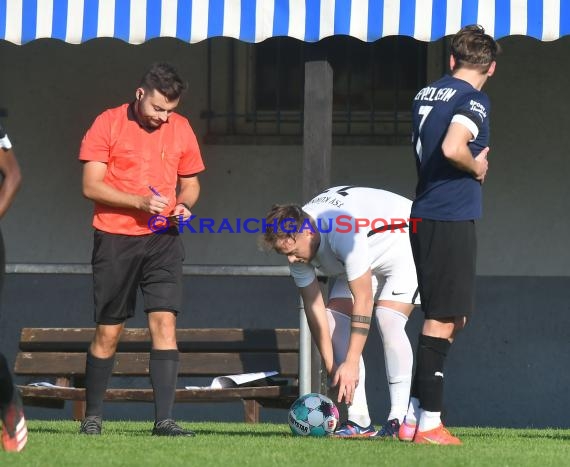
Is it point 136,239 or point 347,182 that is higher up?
point 136,239

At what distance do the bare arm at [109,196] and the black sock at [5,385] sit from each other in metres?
1.44

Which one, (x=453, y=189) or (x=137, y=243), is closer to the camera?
(x=453, y=189)

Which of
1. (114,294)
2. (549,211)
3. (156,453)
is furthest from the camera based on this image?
(549,211)

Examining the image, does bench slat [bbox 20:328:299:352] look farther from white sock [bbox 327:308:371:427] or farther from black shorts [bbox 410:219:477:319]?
black shorts [bbox 410:219:477:319]

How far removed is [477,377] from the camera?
10.8 metres

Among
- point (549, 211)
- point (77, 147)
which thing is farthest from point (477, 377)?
point (77, 147)

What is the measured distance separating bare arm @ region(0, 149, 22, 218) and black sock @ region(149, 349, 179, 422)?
1.73 meters

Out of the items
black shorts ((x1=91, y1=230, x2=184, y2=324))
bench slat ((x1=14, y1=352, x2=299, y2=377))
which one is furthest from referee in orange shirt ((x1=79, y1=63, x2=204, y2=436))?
bench slat ((x1=14, y1=352, x2=299, y2=377))

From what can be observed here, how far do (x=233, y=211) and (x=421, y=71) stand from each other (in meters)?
1.81

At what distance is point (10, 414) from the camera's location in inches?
227

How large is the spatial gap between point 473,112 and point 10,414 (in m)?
2.43

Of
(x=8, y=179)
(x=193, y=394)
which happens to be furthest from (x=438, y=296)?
(x=193, y=394)

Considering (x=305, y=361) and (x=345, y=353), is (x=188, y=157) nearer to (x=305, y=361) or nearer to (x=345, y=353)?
(x=345, y=353)

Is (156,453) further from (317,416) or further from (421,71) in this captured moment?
(421,71)
